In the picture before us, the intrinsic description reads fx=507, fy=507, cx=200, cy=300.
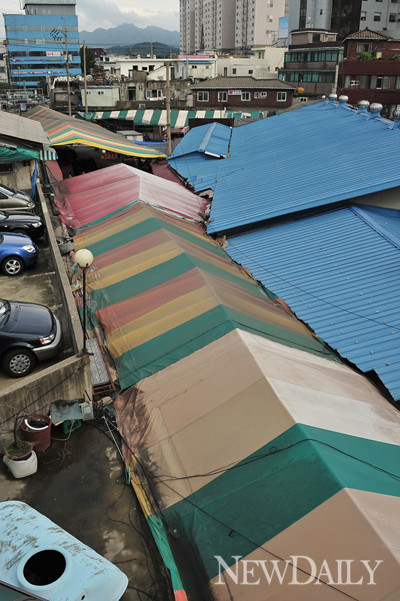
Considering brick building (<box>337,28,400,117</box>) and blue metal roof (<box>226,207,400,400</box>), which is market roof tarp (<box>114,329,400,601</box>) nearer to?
blue metal roof (<box>226,207,400,400</box>)

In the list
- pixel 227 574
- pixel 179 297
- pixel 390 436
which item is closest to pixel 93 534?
pixel 227 574

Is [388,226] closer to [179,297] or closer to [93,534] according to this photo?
[179,297]

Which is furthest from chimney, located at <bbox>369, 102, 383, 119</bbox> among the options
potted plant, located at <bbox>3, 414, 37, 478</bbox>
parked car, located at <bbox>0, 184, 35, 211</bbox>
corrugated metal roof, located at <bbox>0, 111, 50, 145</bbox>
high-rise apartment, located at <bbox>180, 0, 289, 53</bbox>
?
high-rise apartment, located at <bbox>180, 0, 289, 53</bbox>

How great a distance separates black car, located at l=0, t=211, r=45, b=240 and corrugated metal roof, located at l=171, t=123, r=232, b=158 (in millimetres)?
11662

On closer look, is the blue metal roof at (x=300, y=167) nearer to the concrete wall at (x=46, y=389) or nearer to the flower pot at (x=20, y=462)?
the concrete wall at (x=46, y=389)

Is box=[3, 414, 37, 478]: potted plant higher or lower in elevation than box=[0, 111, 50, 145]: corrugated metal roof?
lower

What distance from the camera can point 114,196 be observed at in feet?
62.3

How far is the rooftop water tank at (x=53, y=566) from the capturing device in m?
5.19

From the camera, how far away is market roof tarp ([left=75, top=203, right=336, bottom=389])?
399 inches

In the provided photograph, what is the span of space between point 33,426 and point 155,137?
53197 mm

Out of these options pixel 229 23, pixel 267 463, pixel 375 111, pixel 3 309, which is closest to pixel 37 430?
pixel 3 309

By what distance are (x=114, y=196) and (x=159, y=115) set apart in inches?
1535

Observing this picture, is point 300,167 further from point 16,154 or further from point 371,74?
point 371,74

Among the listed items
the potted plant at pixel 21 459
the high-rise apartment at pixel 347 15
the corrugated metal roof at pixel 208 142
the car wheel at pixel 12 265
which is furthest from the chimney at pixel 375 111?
the high-rise apartment at pixel 347 15
